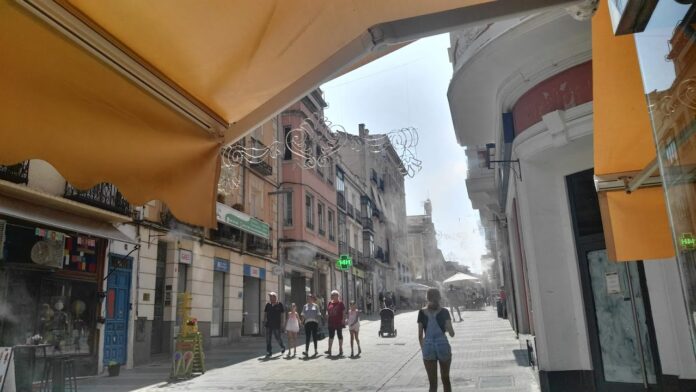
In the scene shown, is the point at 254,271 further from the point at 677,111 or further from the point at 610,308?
the point at 677,111

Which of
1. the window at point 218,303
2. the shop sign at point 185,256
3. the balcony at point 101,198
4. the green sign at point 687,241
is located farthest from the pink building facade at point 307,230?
the green sign at point 687,241

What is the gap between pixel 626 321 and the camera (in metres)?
6.53

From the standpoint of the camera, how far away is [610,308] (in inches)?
265

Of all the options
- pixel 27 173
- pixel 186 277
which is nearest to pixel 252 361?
pixel 186 277

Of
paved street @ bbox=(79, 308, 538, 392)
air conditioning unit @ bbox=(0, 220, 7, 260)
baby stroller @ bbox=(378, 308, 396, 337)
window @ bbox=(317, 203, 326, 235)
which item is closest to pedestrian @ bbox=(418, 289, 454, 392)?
paved street @ bbox=(79, 308, 538, 392)

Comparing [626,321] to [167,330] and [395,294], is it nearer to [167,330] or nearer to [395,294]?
[167,330]

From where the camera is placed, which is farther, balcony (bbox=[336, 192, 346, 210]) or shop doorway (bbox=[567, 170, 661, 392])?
balcony (bbox=[336, 192, 346, 210])

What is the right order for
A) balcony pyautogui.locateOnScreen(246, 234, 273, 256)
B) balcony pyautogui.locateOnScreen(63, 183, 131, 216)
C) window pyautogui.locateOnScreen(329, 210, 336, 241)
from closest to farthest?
1. balcony pyautogui.locateOnScreen(63, 183, 131, 216)
2. balcony pyautogui.locateOnScreen(246, 234, 273, 256)
3. window pyautogui.locateOnScreen(329, 210, 336, 241)

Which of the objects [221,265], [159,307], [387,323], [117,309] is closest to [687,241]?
[117,309]

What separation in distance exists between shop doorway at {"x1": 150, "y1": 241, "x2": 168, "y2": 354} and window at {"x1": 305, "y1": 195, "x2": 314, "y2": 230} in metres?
11.3

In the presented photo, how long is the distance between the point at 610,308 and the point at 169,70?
21.1 feet

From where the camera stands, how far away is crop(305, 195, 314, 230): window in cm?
2722

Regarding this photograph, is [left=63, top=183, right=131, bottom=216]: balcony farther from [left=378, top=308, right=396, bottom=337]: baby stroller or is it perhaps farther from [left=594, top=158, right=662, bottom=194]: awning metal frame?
[left=594, top=158, right=662, bottom=194]: awning metal frame

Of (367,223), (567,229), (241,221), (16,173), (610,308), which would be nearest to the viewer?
(610,308)
